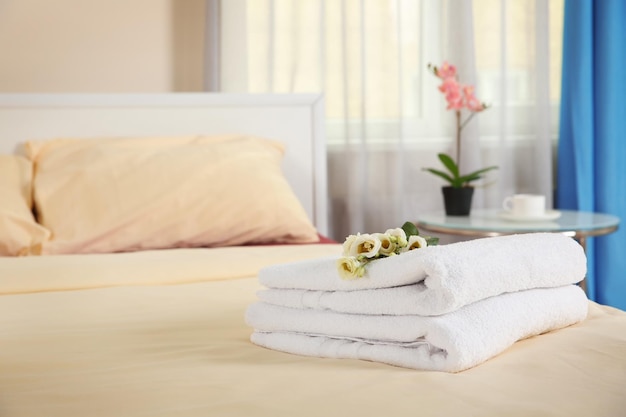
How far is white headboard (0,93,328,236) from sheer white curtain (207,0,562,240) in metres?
0.16

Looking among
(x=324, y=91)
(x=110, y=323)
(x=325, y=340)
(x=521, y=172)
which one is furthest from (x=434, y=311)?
(x=521, y=172)

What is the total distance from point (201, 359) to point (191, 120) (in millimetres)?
1547

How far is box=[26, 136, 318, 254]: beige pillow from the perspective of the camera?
6.61ft

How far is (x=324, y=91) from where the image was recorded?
2.75m

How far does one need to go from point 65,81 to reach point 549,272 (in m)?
1.90

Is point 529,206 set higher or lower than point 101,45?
lower

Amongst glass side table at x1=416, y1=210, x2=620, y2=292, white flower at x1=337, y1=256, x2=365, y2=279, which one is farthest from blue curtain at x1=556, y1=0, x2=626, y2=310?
white flower at x1=337, y1=256, x2=365, y2=279

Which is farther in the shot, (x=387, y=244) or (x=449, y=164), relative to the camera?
(x=449, y=164)

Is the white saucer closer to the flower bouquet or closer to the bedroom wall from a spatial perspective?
the bedroom wall

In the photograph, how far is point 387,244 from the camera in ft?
3.44

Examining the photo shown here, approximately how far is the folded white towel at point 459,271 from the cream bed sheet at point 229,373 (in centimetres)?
7

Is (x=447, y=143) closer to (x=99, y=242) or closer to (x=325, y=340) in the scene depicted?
(x=99, y=242)

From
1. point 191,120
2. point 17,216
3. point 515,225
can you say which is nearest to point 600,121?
point 515,225

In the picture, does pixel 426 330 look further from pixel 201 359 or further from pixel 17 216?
pixel 17 216
